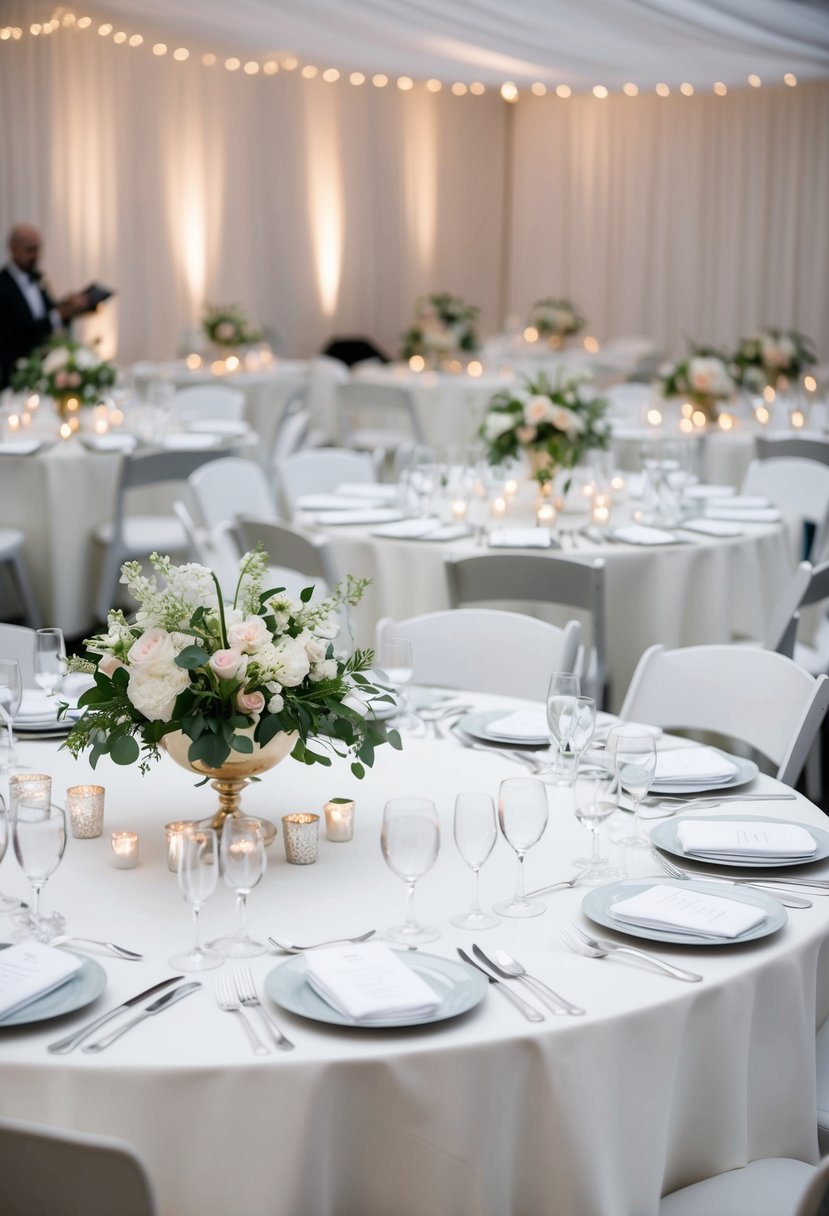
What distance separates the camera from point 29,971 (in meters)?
1.72

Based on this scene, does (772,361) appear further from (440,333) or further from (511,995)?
(511,995)

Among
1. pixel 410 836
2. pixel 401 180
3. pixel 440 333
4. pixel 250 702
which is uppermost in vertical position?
pixel 401 180

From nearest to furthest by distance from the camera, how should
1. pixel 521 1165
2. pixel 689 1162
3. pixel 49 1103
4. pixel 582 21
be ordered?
pixel 49 1103 < pixel 521 1165 < pixel 689 1162 < pixel 582 21

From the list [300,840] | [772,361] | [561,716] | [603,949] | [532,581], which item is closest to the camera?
[603,949]

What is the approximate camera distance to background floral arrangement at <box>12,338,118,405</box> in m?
6.71

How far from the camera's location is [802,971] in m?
1.88

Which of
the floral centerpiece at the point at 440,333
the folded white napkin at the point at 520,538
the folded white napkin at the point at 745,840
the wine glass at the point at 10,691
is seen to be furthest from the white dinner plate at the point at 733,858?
the floral centerpiece at the point at 440,333

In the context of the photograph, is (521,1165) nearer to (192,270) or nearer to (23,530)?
(23,530)

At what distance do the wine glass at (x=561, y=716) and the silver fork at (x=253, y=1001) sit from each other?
0.80 meters

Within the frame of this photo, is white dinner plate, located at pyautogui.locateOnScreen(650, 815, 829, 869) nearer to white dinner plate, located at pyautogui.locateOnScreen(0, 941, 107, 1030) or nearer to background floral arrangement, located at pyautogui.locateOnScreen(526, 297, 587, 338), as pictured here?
white dinner plate, located at pyautogui.locateOnScreen(0, 941, 107, 1030)

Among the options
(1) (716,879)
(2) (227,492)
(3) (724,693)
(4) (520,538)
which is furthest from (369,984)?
(2) (227,492)

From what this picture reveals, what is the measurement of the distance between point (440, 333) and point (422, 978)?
9.18m

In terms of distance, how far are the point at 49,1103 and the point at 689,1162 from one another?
0.83m

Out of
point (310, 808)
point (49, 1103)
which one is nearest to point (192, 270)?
point (310, 808)
